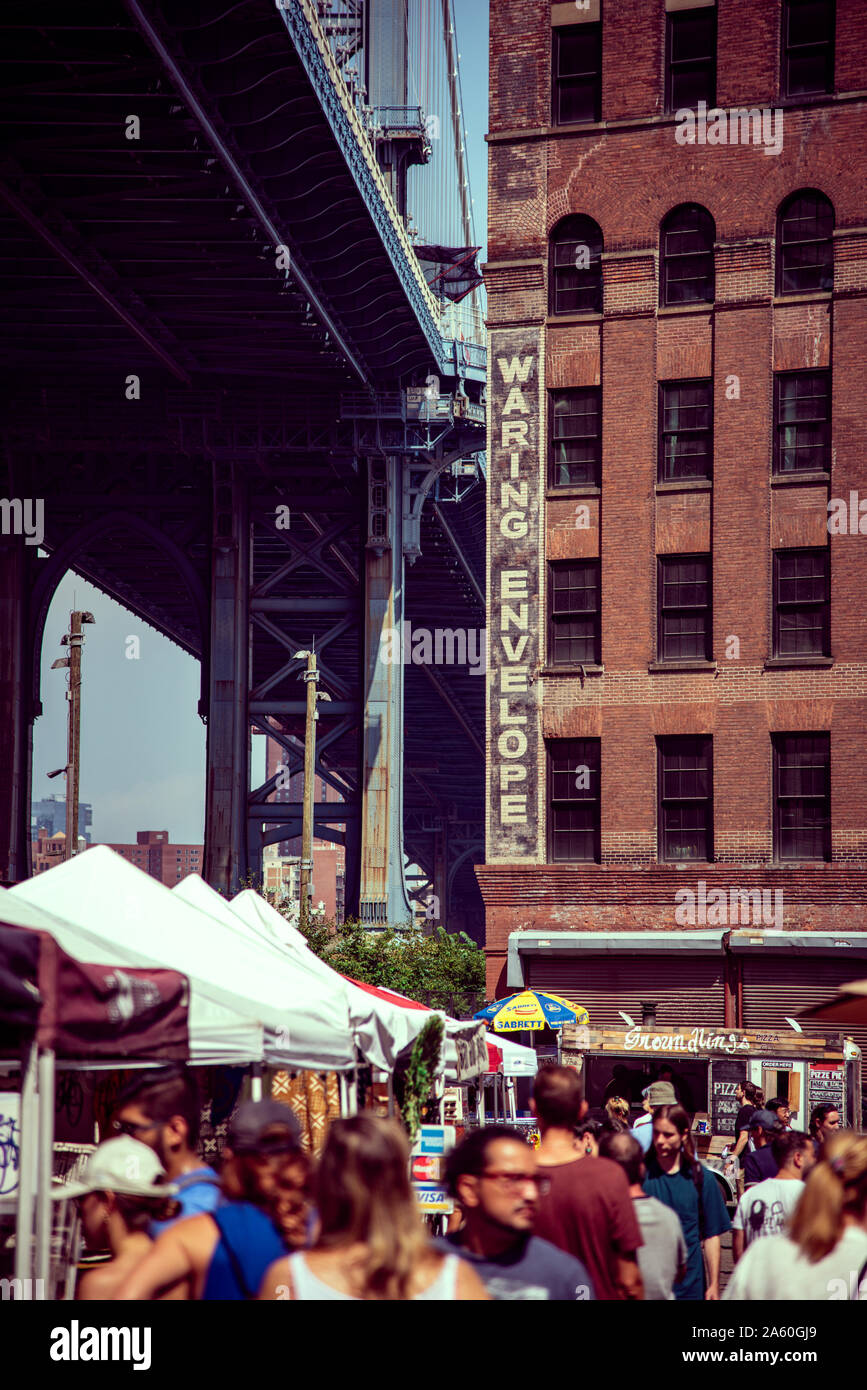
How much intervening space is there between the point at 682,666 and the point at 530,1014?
1101 centimetres

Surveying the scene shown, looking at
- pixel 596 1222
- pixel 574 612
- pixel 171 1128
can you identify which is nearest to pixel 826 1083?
pixel 574 612

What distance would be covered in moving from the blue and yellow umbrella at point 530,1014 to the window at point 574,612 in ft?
36.1

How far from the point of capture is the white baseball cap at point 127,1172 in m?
6.40

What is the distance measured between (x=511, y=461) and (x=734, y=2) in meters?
10.3

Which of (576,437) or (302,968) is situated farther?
(576,437)

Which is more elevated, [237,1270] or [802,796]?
[802,796]

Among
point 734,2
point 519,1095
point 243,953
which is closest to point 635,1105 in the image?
point 519,1095

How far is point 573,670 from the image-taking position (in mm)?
37594

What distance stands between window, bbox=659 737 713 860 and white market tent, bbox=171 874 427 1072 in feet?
63.2

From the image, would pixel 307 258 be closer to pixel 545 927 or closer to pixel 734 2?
pixel 734 2

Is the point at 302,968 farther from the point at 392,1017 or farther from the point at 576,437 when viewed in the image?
the point at 576,437

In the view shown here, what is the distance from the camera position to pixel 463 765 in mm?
131875

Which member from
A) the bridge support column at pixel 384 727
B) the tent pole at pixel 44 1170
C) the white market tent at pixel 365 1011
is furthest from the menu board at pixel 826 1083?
the bridge support column at pixel 384 727

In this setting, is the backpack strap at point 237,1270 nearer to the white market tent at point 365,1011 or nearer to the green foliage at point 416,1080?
the white market tent at point 365,1011
